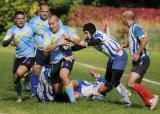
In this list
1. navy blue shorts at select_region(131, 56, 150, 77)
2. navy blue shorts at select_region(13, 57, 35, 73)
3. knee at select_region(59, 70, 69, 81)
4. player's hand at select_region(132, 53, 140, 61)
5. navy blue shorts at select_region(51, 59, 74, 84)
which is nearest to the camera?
player's hand at select_region(132, 53, 140, 61)

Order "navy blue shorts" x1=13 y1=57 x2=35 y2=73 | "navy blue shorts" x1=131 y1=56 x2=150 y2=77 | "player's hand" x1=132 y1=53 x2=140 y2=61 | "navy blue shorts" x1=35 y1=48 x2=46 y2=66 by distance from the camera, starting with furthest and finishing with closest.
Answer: "navy blue shorts" x1=35 y1=48 x2=46 y2=66
"navy blue shorts" x1=13 y1=57 x2=35 y2=73
"navy blue shorts" x1=131 y1=56 x2=150 y2=77
"player's hand" x1=132 y1=53 x2=140 y2=61

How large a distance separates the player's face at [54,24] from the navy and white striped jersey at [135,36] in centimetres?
162

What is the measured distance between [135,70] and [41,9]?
11.6ft

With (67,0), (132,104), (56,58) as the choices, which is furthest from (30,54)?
(67,0)

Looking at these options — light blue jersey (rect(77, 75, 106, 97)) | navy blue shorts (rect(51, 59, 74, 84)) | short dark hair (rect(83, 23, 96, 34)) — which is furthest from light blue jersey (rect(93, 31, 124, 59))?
light blue jersey (rect(77, 75, 106, 97))

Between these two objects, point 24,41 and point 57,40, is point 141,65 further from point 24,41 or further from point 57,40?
point 24,41

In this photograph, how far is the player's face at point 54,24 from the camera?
14523mm

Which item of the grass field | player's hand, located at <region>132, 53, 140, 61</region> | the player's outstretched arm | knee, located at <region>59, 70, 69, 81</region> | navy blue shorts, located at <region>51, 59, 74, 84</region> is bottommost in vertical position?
the grass field

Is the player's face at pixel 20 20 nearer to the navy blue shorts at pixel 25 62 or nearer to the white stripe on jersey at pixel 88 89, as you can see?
the navy blue shorts at pixel 25 62

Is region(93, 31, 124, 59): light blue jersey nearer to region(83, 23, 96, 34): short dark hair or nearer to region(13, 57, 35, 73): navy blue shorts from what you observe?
region(83, 23, 96, 34): short dark hair

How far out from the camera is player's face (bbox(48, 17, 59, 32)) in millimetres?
14523

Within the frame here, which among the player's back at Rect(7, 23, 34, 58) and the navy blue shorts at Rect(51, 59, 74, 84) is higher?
the player's back at Rect(7, 23, 34, 58)

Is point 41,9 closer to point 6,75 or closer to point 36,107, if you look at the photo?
point 36,107

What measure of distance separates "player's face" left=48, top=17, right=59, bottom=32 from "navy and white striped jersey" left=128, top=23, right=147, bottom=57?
162 cm
